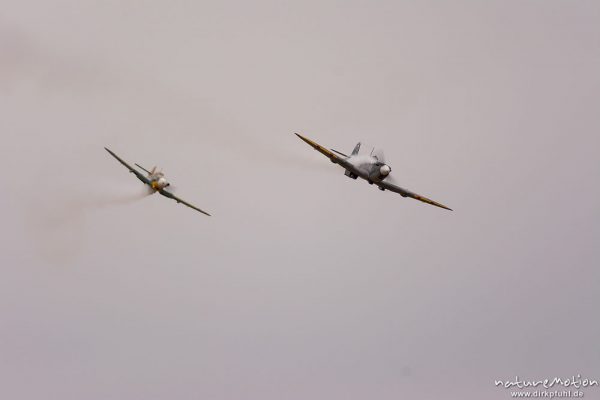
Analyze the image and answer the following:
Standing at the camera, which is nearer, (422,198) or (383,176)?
(383,176)

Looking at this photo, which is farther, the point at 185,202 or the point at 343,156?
the point at 185,202

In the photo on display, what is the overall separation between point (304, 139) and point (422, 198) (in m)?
21.3

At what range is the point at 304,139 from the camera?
120000mm

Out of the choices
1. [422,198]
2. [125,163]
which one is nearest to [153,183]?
[125,163]

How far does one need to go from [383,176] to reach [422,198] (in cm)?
1465

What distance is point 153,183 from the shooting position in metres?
136

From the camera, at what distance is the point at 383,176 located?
397 feet

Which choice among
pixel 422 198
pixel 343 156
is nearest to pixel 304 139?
pixel 343 156

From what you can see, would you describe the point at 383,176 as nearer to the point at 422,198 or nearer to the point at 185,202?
the point at 422,198

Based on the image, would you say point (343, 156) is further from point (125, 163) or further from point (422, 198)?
point (125, 163)

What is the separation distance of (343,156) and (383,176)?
592 centimetres

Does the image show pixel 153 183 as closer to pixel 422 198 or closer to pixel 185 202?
pixel 185 202

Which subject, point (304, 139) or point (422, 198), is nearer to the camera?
point (304, 139)

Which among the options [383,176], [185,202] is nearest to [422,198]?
[383,176]
